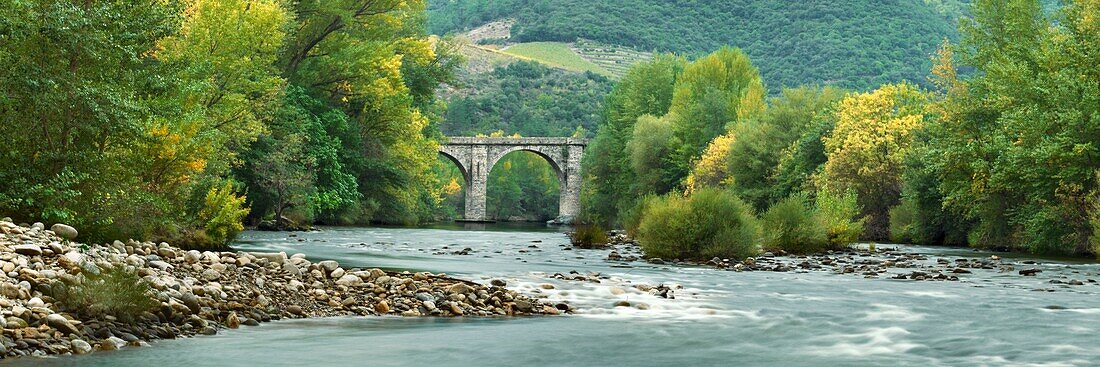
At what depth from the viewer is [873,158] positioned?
50875 millimetres

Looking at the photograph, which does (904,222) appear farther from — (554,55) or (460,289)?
(554,55)

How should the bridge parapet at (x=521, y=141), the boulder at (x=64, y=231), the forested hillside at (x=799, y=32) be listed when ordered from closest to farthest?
the boulder at (x=64, y=231), the bridge parapet at (x=521, y=141), the forested hillside at (x=799, y=32)

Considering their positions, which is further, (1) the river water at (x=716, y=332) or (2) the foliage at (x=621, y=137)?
(2) the foliage at (x=621, y=137)

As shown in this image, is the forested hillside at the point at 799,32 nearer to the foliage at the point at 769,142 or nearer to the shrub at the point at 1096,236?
the foliage at the point at 769,142

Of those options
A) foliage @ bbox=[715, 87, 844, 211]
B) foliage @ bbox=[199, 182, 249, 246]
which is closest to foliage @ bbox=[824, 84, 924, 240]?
foliage @ bbox=[715, 87, 844, 211]

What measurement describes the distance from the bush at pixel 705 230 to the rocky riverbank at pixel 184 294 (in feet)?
34.8

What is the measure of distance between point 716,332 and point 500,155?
88.8 m

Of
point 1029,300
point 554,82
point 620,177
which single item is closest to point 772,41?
point 554,82

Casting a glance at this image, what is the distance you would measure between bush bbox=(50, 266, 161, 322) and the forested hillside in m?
119

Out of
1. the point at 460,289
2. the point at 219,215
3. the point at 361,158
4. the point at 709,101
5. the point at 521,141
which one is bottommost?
the point at 460,289

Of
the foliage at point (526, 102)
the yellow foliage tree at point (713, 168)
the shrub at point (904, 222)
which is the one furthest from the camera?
the foliage at point (526, 102)

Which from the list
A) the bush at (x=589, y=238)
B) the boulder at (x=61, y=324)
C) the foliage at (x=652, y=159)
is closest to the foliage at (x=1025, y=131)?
the bush at (x=589, y=238)

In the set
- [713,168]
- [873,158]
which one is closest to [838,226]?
[873,158]

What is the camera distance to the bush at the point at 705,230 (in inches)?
1164
